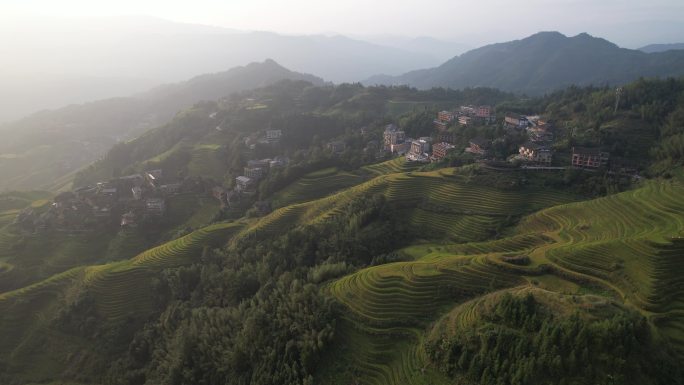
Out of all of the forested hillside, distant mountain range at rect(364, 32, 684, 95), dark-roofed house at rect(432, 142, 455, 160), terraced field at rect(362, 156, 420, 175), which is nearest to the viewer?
the forested hillside

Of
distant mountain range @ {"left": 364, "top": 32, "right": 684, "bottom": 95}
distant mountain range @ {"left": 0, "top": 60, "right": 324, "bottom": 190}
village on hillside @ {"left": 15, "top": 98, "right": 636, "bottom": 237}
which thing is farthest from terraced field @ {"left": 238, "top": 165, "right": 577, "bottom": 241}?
distant mountain range @ {"left": 364, "top": 32, "right": 684, "bottom": 95}

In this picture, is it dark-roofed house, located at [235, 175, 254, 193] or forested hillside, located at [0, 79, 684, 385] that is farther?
dark-roofed house, located at [235, 175, 254, 193]

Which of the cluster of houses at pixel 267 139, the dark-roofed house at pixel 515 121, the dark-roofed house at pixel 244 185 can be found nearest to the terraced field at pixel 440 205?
the dark-roofed house at pixel 244 185

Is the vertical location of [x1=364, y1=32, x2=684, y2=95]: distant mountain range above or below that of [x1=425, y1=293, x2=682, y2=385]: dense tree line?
above

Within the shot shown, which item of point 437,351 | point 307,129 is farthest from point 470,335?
point 307,129

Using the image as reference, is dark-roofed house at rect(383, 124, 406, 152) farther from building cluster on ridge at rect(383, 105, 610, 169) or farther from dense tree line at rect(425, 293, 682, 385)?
dense tree line at rect(425, 293, 682, 385)

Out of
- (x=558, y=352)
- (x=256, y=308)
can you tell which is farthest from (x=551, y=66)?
(x=558, y=352)
